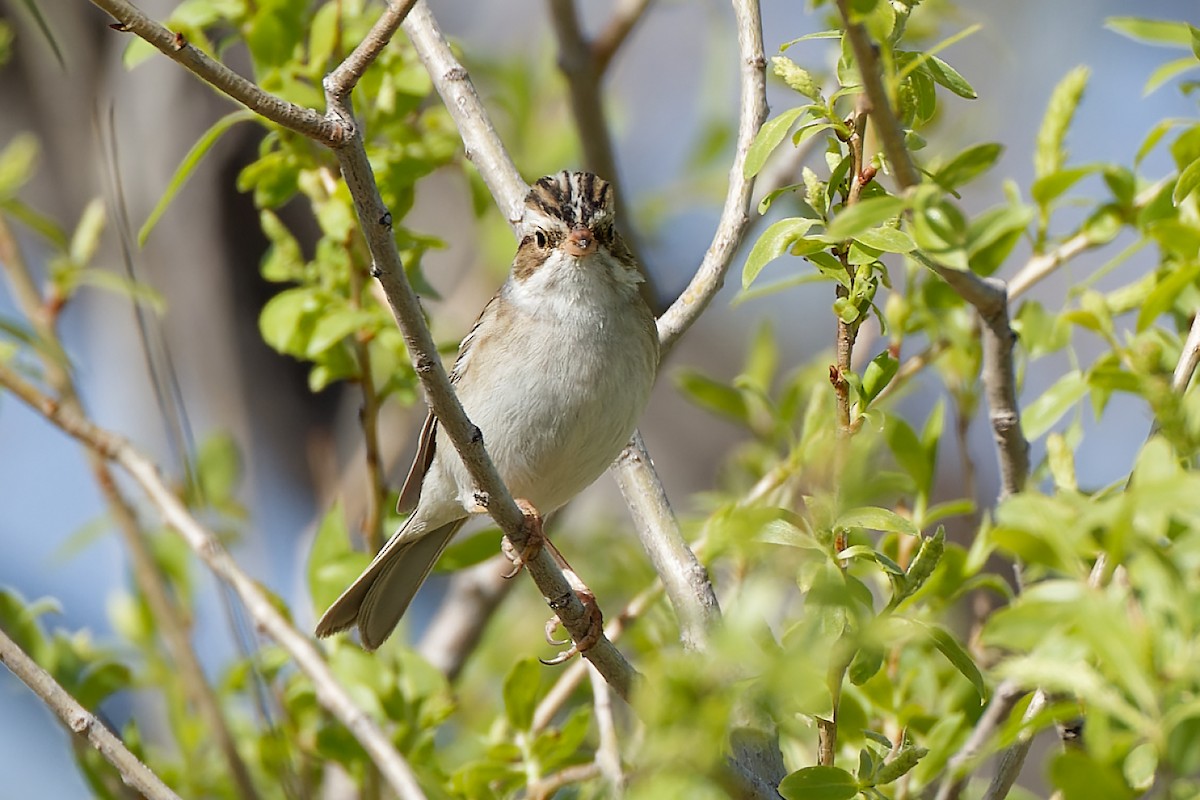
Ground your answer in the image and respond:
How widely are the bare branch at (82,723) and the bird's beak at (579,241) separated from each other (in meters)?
1.56

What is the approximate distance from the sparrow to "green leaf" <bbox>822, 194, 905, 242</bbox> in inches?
63.4

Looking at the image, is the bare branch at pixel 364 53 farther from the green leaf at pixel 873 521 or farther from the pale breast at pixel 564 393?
the pale breast at pixel 564 393

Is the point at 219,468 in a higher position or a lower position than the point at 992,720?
higher

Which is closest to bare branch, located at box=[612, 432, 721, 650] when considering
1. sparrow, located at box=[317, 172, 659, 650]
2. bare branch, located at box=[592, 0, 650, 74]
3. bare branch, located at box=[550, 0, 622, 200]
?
sparrow, located at box=[317, 172, 659, 650]

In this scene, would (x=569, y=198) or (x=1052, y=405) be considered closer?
(x=1052, y=405)

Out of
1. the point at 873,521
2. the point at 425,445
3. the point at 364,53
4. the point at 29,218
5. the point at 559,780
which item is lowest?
the point at 559,780

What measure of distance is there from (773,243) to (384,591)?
6.16 ft

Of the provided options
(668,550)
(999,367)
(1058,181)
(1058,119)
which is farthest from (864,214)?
(1058,119)

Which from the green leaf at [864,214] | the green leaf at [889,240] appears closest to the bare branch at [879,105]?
the green leaf at [889,240]

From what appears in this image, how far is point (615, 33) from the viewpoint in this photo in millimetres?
3906

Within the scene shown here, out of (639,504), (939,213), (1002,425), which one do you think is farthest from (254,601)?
(939,213)

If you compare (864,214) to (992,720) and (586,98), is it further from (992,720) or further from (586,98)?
(586,98)

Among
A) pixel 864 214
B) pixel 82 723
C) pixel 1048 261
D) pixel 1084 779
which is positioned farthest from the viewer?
pixel 1048 261

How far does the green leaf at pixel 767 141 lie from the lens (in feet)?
6.10
